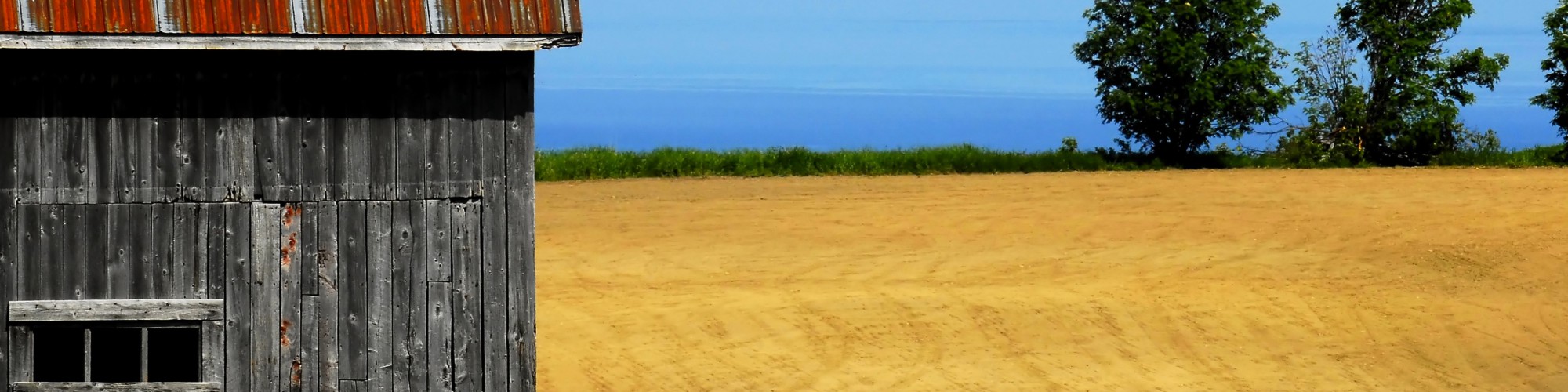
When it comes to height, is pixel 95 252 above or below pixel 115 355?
above

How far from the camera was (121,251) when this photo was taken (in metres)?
9.90

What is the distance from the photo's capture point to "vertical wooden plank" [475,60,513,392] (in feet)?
32.8

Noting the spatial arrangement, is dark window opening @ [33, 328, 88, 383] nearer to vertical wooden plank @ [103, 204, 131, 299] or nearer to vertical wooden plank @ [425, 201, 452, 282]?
vertical wooden plank @ [103, 204, 131, 299]

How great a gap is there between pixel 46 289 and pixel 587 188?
22.6 m

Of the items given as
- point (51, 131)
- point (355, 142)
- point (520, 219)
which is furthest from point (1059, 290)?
point (51, 131)

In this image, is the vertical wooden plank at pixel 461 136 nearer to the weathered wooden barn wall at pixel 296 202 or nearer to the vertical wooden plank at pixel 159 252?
the weathered wooden barn wall at pixel 296 202

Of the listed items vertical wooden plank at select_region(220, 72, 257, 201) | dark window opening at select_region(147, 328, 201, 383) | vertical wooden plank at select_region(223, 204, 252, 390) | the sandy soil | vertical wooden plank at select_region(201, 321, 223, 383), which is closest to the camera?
vertical wooden plank at select_region(220, 72, 257, 201)

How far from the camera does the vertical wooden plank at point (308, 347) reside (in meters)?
10.1

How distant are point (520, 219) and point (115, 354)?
9.48 feet

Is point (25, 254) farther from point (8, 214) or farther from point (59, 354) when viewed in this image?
point (59, 354)

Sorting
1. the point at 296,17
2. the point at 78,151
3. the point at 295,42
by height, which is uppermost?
the point at 296,17

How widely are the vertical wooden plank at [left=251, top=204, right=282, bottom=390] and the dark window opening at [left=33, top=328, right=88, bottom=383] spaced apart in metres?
1.02

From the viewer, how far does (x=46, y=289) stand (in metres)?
9.91

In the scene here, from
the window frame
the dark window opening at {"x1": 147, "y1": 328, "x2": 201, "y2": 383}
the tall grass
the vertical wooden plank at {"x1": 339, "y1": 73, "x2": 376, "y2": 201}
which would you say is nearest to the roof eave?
the vertical wooden plank at {"x1": 339, "y1": 73, "x2": 376, "y2": 201}
